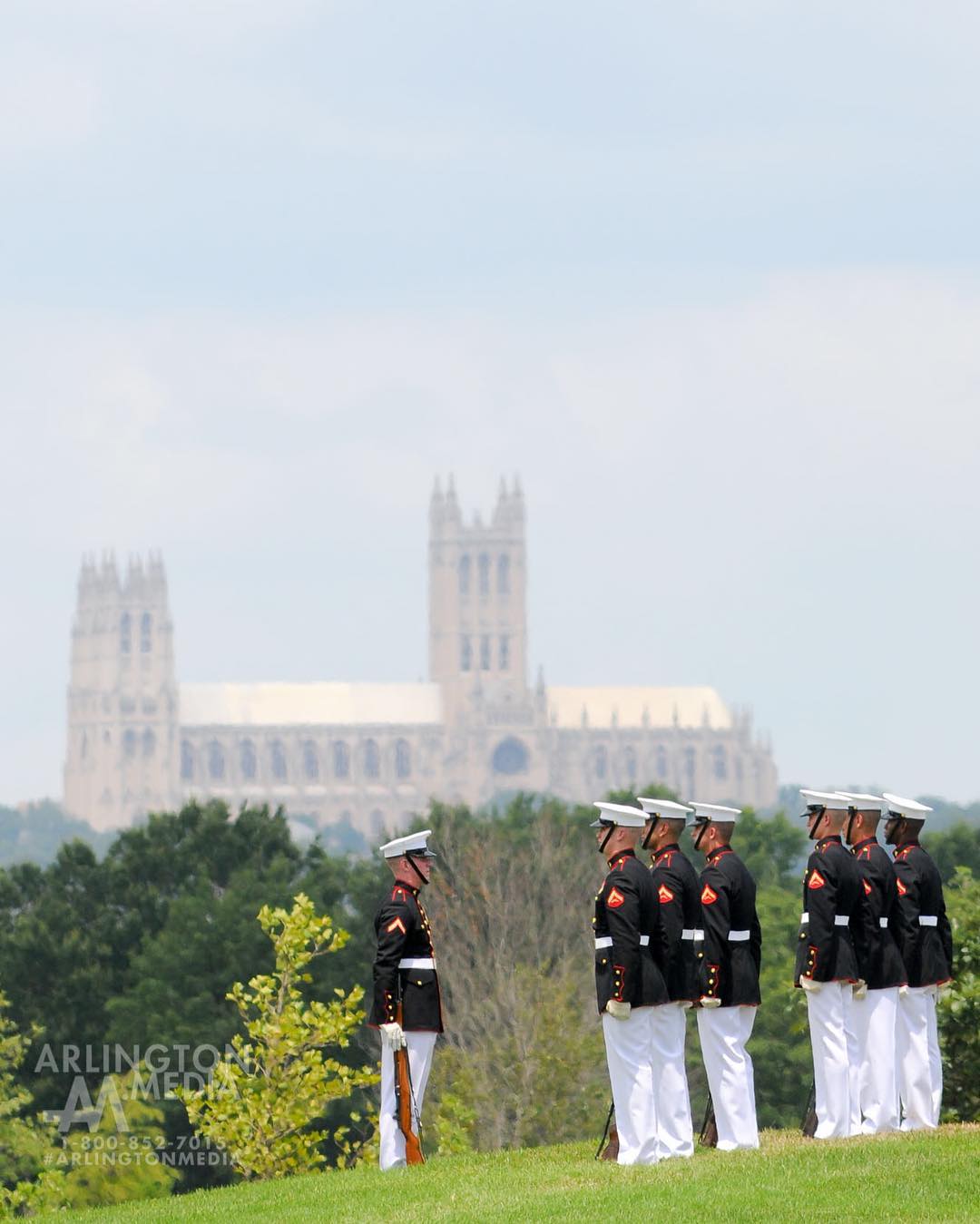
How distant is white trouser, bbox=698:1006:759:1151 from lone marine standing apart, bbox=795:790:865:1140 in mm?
443

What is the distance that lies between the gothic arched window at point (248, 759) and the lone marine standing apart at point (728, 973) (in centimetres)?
17225

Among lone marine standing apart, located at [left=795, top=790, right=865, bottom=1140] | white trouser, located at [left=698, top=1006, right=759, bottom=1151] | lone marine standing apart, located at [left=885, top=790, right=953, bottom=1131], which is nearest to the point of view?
white trouser, located at [left=698, top=1006, right=759, bottom=1151]

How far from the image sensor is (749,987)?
13000 millimetres

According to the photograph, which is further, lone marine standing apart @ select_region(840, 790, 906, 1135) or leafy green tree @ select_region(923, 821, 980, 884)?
leafy green tree @ select_region(923, 821, 980, 884)

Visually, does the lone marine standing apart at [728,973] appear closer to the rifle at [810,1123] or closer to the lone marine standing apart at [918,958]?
the rifle at [810,1123]

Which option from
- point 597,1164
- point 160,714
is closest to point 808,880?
point 597,1164

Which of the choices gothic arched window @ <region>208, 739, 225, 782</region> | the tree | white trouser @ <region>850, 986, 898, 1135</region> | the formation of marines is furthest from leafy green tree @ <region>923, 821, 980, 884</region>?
gothic arched window @ <region>208, 739, 225, 782</region>

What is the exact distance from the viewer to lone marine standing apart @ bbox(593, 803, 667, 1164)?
12.2 m

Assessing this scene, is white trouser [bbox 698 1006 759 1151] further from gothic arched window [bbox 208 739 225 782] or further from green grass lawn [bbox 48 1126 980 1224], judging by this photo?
gothic arched window [bbox 208 739 225 782]

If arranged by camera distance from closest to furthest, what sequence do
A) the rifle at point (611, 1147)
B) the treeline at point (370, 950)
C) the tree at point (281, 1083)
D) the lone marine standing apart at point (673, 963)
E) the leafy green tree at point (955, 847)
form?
the lone marine standing apart at point (673, 963) → the rifle at point (611, 1147) → the tree at point (281, 1083) → the treeline at point (370, 950) → the leafy green tree at point (955, 847)

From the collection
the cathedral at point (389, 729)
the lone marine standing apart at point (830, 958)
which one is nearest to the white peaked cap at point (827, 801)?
the lone marine standing apart at point (830, 958)

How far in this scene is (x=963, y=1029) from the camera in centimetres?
1554

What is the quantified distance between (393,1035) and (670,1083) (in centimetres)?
146

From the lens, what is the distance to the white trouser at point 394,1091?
13.1 m
